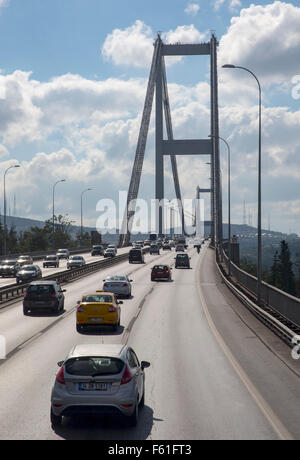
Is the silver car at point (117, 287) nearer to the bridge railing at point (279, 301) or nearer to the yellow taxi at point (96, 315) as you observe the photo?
the bridge railing at point (279, 301)

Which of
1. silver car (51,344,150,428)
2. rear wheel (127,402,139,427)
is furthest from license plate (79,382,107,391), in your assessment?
rear wheel (127,402,139,427)

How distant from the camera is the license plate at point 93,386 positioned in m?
10.6

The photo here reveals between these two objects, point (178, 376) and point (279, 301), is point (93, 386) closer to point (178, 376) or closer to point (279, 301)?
point (178, 376)

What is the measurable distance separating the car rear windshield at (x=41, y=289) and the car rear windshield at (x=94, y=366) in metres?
19.0

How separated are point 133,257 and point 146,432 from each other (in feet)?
231

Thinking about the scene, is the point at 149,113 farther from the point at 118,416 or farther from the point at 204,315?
the point at 118,416

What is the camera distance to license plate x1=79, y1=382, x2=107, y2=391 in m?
10.6

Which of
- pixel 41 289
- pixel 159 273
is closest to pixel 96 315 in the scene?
pixel 41 289

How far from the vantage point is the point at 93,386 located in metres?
10.7

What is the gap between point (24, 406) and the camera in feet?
39.3

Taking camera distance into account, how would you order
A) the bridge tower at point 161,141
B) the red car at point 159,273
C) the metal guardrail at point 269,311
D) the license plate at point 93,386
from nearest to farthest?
the license plate at point 93,386 < the metal guardrail at point 269,311 < the red car at point 159,273 < the bridge tower at point 161,141

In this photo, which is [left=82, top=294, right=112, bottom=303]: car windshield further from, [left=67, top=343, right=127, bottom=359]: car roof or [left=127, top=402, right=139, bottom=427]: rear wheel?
[left=127, top=402, right=139, bottom=427]: rear wheel

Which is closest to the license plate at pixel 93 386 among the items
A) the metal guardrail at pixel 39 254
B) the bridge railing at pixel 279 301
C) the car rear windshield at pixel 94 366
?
the car rear windshield at pixel 94 366
